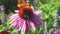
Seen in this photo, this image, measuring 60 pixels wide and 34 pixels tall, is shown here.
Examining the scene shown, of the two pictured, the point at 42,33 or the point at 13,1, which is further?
the point at 13,1

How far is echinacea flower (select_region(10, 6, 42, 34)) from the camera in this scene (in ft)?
3.32

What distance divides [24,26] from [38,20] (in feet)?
0.29

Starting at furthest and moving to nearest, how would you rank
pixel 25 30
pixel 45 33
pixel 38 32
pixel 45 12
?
1. pixel 45 12
2. pixel 38 32
3. pixel 45 33
4. pixel 25 30

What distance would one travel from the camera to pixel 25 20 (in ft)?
3.43

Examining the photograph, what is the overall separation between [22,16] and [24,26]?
0.05 metres

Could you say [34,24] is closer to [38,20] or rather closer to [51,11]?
[38,20]

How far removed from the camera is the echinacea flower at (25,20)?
101cm

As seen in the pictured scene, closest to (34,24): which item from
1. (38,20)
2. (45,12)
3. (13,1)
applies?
(38,20)

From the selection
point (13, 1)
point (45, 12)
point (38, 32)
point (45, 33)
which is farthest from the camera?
point (13, 1)

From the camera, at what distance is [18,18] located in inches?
40.6

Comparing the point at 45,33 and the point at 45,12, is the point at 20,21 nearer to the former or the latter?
the point at 45,33

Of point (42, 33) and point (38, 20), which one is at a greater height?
point (38, 20)

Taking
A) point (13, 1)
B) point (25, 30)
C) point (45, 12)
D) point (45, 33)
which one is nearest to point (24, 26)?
point (25, 30)

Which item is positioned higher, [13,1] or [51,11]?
[51,11]
